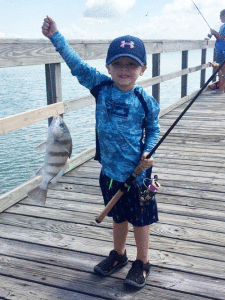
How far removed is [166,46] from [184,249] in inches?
215

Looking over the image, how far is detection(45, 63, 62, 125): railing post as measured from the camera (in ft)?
12.9

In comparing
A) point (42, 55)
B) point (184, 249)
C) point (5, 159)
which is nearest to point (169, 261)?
point (184, 249)

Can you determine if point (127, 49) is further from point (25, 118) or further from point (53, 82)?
point (53, 82)

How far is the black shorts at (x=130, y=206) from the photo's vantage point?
2.42 meters

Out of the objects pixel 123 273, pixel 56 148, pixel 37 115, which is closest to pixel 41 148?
pixel 56 148

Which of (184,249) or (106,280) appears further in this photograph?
(184,249)

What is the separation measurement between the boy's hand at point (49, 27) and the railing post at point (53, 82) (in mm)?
1890

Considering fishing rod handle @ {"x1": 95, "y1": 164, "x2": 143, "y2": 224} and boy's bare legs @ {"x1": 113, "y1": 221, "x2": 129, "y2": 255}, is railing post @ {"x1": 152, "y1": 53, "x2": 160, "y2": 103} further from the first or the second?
fishing rod handle @ {"x1": 95, "y1": 164, "x2": 143, "y2": 224}

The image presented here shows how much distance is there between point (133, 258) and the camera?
2.76 m

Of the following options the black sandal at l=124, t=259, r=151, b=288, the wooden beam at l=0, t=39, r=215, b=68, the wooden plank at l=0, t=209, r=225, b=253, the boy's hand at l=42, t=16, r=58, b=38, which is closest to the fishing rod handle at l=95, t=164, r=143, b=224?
the black sandal at l=124, t=259, r=151, b=288

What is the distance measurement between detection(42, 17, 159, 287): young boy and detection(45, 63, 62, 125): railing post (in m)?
1.63

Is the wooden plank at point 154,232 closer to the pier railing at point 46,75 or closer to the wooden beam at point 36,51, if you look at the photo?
the pier railing at point 46,75

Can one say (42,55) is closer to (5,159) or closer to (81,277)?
(81,277)

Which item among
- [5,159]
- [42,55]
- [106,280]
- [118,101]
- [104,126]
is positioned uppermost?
[42,55]
